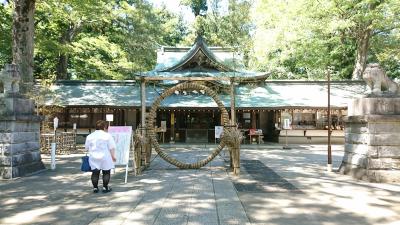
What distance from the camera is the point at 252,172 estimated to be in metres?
11.1

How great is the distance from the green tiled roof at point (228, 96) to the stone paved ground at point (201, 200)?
43.8 feet

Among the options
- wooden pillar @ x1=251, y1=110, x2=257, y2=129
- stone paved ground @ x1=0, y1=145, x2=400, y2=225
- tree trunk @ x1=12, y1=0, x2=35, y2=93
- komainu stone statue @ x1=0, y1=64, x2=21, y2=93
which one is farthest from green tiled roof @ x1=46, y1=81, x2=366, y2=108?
stone paved ground @ x1=0, y1=145, x2=400, y2=225

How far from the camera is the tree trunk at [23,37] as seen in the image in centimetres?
1467

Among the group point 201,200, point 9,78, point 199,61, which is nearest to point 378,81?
point 201,200

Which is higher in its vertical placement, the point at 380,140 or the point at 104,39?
the point at 104,39

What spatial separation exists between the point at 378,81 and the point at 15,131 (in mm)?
9947

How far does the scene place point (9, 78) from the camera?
1005 cm

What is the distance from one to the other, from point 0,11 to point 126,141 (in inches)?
505

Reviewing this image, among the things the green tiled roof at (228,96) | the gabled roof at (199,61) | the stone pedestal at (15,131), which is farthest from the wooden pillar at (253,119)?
the stone pedestal at (15,131)

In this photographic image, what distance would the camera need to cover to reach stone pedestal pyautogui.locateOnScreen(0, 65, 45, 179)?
9.62 meters

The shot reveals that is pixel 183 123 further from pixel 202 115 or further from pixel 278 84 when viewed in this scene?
pixel 278 84

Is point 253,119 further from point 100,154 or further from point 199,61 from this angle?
point 100,154

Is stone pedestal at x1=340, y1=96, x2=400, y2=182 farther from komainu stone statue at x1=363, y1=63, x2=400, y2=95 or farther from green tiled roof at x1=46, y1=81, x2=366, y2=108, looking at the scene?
green tiled roof at x1=46, y1=81, x2=366, y2=108

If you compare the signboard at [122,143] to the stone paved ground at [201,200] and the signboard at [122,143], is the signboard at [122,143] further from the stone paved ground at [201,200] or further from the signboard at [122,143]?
the stone paved ground at [201,200]
